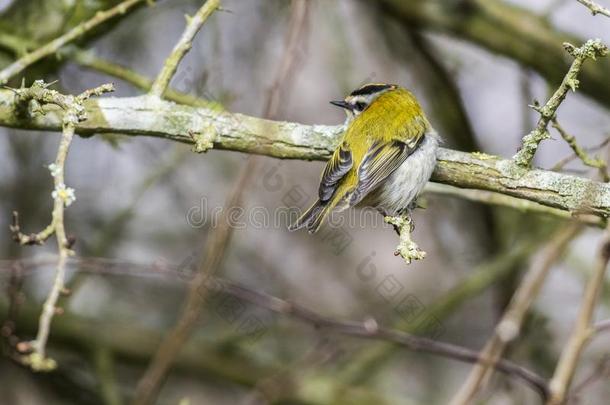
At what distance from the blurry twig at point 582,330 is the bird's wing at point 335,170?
2206 mm

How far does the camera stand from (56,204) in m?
2.80

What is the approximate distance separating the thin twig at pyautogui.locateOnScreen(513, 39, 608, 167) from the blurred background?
790 mm

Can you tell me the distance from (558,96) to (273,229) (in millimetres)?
5296

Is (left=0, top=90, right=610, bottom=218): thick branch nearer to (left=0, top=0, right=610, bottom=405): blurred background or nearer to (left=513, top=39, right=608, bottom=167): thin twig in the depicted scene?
(left=513, top=39, right=608, bottom=167): thin twig

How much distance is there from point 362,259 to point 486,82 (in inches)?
84.7

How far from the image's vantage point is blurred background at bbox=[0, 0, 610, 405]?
5938mm

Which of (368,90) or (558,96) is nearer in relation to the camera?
(558,96)

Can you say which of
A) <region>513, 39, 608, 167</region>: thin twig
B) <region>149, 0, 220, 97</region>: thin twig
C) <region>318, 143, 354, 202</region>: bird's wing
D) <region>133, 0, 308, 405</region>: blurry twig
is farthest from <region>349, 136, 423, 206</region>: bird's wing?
<region>133, 0, 308, 405</region>: blurry twig

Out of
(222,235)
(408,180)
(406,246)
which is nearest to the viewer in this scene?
(222,235)

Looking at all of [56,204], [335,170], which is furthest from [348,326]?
[335,170]

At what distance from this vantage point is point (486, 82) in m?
8.17

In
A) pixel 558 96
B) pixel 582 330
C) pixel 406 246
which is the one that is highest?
pixel 558 96

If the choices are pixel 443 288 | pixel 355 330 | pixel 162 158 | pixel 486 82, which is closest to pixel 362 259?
pixel 443 288

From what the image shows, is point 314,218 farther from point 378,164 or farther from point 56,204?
point 56,204
